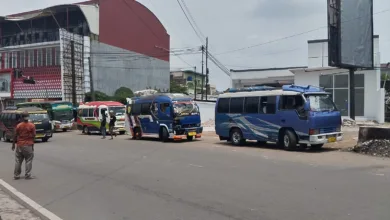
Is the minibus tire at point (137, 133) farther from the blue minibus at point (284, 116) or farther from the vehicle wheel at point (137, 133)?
the blue minibus at point (284, 116)

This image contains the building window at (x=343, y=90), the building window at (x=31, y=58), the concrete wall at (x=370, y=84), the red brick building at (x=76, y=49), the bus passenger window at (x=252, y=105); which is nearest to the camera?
the bus passenger window at (x=252, y=105)

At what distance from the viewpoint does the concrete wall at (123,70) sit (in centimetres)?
5462

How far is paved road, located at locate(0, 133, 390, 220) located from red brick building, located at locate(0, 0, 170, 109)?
34.4m

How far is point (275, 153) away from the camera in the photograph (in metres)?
16.6

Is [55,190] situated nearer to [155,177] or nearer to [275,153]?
[155,177]

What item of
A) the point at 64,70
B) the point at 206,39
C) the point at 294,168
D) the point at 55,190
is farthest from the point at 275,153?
the point at 64,70

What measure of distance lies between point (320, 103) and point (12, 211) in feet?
41.0

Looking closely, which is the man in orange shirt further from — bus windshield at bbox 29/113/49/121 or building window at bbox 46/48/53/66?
building window at bbox 46/48/53/66

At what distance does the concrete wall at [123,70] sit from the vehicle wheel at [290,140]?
3991cm

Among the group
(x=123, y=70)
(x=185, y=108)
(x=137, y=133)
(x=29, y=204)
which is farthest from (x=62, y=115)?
(x=29, y=204)

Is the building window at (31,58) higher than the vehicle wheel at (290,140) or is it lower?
higher

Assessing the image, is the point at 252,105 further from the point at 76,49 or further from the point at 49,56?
the point at 49,56

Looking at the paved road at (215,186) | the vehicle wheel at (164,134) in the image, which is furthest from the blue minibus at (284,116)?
the vehicle wheel at (164,134)

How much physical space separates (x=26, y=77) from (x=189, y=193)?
50194 millimetres
